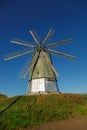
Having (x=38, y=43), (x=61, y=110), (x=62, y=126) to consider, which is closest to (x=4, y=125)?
(x=62, y=126)

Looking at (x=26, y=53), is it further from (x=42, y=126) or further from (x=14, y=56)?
(x=42, y=126)

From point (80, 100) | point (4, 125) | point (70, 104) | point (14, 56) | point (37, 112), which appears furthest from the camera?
point (14, 56)

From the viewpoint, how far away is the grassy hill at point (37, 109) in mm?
22625

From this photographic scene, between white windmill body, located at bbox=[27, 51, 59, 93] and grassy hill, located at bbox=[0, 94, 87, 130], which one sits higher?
white windmill body, located at bbox=[27, 51, 59, 93]

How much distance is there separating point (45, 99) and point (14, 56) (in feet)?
40.7

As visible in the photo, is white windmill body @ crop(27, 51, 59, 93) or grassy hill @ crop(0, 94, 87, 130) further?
white windmill body @ crop(27, 51, 59, 93)

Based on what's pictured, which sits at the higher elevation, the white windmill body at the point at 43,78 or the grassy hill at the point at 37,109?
the white windmill body at the point at 43,78

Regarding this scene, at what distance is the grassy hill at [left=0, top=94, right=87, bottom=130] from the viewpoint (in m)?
22.6

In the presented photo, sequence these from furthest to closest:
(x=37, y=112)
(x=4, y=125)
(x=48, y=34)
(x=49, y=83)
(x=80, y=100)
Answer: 1. (x=48, y=34)
2. (x=49, y=83)
3. (x=80, y=100)
4. (x=37, y=112)
5. (x=4, y=125)

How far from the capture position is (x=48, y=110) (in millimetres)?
25844

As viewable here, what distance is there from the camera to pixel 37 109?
85.6 ft

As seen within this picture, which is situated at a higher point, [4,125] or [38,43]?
[38,43]

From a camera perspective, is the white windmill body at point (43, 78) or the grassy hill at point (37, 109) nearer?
the grassy hill at point (37, 109)

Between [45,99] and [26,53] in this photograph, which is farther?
[26,53]
